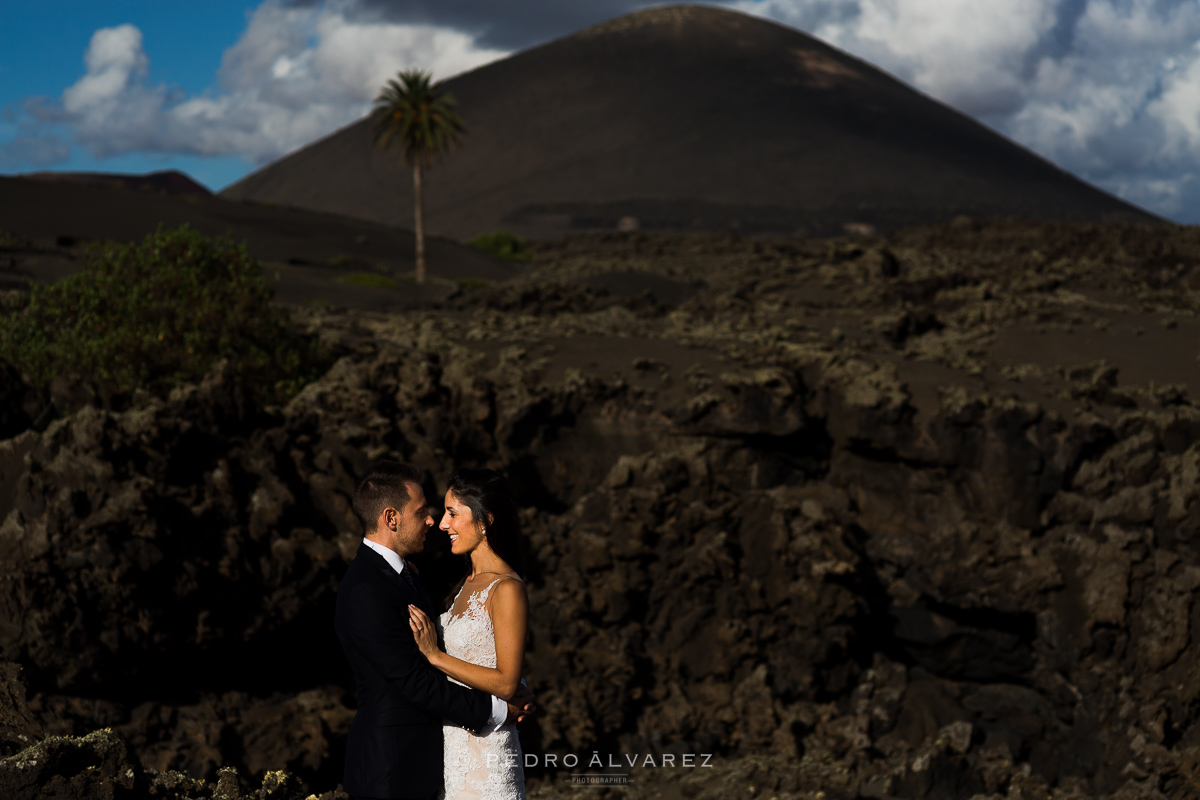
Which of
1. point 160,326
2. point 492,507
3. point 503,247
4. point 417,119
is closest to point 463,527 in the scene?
point 492,507

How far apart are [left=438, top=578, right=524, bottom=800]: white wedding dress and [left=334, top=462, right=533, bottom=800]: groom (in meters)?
0.05

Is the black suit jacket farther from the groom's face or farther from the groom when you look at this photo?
the groom's face

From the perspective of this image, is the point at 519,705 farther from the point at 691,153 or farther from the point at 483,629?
the point at 691,153

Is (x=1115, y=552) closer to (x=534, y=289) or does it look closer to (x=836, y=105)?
(x=534, y=289)

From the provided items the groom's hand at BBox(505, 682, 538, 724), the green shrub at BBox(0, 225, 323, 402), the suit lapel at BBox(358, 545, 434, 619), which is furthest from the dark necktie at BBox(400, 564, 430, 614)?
the green shrub at BBox(0, 225, 323, 402)

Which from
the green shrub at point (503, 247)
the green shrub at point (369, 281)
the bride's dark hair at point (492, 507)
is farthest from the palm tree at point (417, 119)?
the bride's dark hair at point (492, 507)

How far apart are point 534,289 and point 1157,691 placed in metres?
27.5

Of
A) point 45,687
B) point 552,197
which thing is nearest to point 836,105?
point 552,197

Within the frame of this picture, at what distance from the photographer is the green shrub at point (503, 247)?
77.7m

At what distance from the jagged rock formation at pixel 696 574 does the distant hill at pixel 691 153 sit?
102065 millimetres

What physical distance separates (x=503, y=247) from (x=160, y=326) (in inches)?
2446

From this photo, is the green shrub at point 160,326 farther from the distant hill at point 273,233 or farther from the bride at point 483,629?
the distant hill at point 273,233

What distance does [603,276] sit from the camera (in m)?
52.3

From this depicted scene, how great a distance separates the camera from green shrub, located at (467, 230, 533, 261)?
7769cm
